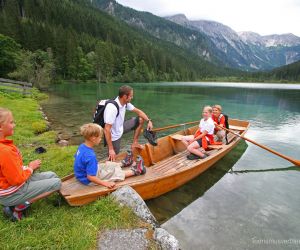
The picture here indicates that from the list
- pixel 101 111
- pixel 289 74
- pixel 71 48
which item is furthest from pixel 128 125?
pixel 289 74

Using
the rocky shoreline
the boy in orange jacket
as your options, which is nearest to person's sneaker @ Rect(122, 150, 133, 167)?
the rocky shoreline

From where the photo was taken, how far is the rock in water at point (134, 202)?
4719 millimetres

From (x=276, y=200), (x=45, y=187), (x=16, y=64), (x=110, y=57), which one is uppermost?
(x=110, y=57)

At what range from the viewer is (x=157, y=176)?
6086 mm

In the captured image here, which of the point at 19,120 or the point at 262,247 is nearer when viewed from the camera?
the point at 262,247

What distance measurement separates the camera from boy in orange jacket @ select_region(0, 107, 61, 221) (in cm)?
371

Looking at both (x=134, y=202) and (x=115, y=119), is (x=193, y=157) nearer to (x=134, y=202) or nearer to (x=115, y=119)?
(x=115, y=119)

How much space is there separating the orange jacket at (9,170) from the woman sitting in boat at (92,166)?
3.91 ft

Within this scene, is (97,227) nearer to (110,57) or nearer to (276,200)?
(276,200)

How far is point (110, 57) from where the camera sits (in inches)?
3440

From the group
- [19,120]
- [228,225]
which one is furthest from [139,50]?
[228,225]

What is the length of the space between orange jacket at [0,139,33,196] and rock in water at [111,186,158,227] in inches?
77.2

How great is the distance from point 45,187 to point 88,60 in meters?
81.5

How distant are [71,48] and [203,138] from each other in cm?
7626
